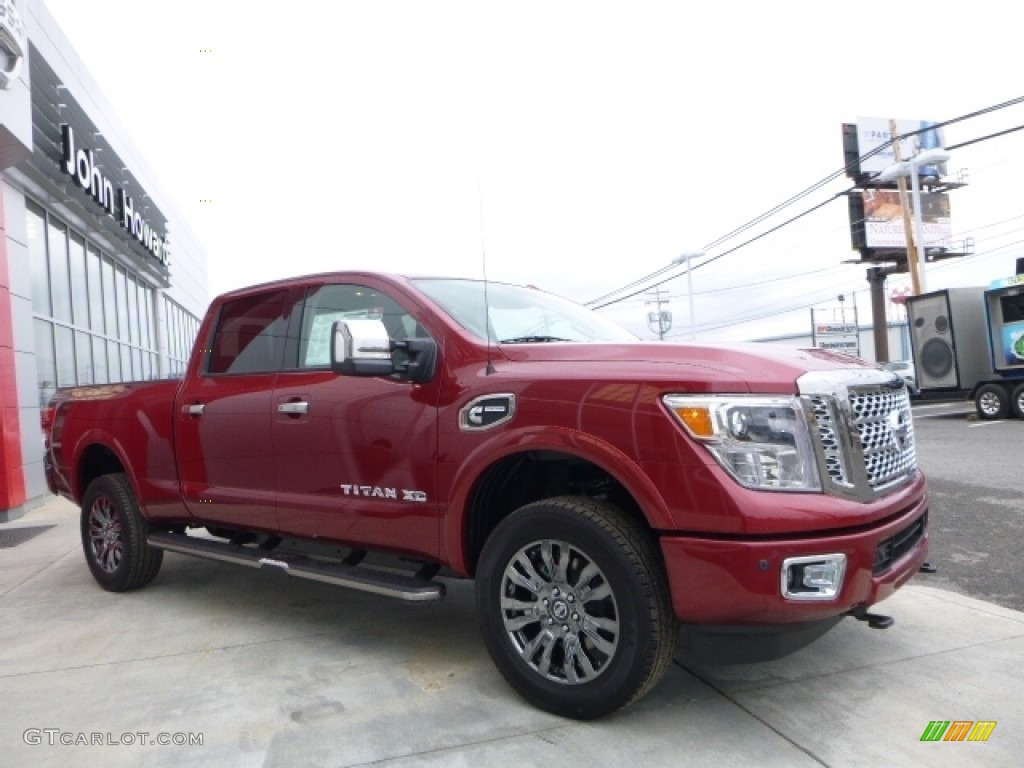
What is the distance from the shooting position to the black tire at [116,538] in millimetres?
5195

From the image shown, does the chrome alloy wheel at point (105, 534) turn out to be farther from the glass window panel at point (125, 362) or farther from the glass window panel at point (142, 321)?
the glass window panel at point (142, 321)

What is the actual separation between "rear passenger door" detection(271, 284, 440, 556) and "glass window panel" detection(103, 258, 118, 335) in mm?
13440

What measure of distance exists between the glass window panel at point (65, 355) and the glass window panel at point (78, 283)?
0.63 m

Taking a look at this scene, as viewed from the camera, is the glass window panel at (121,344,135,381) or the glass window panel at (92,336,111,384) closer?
the glass window panel at (92,336,111,384)

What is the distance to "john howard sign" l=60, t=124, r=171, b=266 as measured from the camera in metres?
12.1

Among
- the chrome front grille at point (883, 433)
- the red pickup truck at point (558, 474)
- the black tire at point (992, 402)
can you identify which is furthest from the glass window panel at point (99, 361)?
the black tire at point (992, 402)

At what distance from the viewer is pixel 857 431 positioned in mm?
2953

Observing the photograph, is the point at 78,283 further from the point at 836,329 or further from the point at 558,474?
the point at 836,329

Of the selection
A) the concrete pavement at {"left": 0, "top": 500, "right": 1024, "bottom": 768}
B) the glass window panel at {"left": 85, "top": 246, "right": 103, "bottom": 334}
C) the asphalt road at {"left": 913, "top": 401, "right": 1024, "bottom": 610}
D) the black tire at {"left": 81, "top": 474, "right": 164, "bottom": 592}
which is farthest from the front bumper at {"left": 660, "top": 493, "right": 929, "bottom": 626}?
the glass window panel at {"left": 85, "top": 246, "right": 103, "bottom": 334}

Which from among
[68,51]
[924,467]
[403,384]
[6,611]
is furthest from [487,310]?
[68,51]

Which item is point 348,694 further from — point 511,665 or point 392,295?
point 392,295

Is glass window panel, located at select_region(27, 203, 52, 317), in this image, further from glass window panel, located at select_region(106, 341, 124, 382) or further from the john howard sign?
glass window panel, located at select_region(106, 341, 124, 382)

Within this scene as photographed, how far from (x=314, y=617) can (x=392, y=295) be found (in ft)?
6.55

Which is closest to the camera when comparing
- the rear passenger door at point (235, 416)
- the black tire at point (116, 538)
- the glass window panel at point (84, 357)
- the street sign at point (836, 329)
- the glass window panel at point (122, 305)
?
the rear passenger door at point (235, 416)
